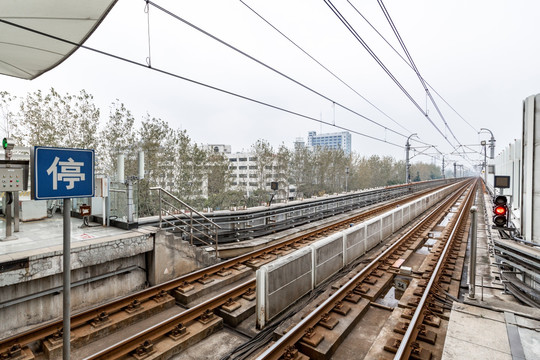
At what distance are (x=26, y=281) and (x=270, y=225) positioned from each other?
8293 millimetres

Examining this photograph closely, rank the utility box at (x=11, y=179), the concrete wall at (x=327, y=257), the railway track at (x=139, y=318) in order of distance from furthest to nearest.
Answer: the concrete wall at (x=327, y=257)
the utility box at (x=11, y=179)
the railway track at (x=139, y=318)

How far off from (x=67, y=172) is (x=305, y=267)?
5.40m

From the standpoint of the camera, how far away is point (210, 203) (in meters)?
35.6

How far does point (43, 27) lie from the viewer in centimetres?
653

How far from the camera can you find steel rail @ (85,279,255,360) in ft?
14.1

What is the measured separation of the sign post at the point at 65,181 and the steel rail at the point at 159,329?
1819mm

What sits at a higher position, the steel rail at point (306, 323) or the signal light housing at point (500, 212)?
the signal light housing at point (500, 212)

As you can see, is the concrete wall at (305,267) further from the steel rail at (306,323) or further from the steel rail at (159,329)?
the steel rail at (159,329)

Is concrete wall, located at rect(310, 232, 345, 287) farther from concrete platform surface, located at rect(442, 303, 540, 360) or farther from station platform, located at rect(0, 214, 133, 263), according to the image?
station platform, located at rect(0, 214, 133, 263)

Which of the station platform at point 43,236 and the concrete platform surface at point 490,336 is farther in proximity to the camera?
the station platform at point 43,236

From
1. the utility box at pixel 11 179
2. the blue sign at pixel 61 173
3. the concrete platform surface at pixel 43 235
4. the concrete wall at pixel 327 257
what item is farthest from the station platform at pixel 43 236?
the concrete wall at pixel 327 257

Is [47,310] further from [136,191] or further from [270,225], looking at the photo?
[270,225]

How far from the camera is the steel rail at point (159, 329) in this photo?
4286 millimetres

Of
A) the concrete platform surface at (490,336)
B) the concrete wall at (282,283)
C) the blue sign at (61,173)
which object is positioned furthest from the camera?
the concrete wall at (282,283)
